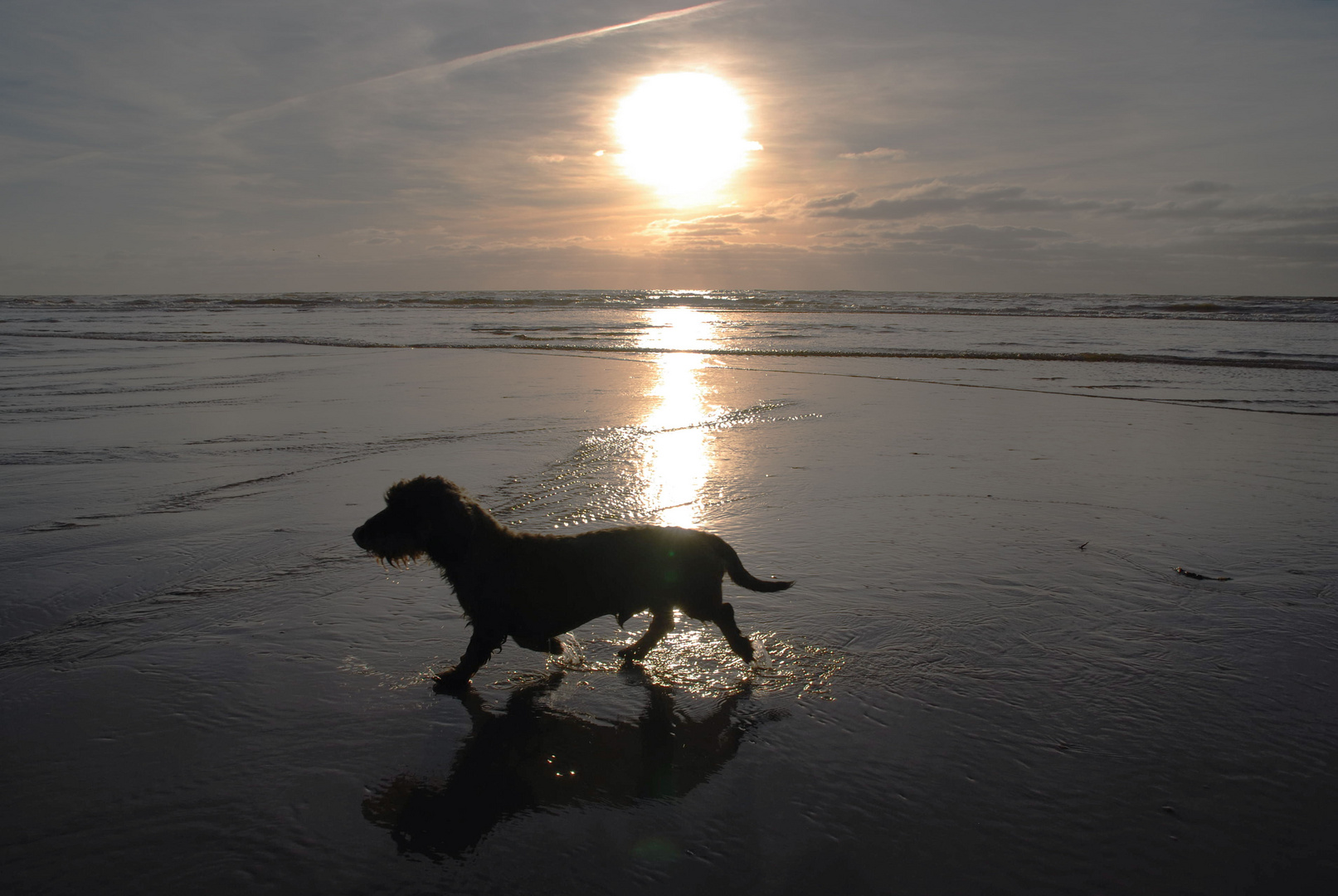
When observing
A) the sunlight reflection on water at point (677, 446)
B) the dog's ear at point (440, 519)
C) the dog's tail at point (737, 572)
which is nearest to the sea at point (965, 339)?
the sunlight reflection on water at point (677, 446)

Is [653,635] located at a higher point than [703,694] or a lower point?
higher

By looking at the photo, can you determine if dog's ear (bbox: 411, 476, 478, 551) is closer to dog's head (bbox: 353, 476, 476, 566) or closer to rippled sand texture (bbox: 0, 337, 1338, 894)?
dog's head (bbox: 353, 476, 476, 566)

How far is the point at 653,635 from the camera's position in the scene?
403 centimetres

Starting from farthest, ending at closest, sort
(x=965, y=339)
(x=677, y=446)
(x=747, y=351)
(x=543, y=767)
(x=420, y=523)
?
(x=965, y=339), (x=747, y=351), (x=677, y=446), (x=420, y=523), (x=543, y=767)

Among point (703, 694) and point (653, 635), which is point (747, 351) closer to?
point (653, 635)

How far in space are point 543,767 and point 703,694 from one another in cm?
86

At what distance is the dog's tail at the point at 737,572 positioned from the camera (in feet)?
13.2

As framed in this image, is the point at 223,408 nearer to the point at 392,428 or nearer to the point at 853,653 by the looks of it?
the point at 392,428

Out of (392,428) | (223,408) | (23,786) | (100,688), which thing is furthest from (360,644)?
(223,408)

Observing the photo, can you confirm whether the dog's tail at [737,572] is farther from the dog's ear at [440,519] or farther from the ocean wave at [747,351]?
the ocean wave at [747,351]

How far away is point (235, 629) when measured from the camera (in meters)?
4.07

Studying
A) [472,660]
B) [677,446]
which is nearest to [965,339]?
[677,446]

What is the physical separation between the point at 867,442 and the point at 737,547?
13.1ft

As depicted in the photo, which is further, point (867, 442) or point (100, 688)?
point (867, 442)
